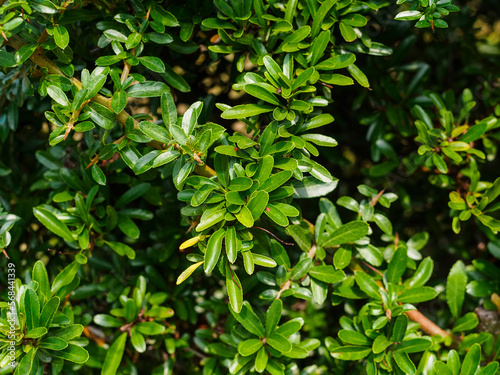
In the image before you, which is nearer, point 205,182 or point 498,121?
point 205,182

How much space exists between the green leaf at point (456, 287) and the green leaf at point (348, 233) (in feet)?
1.17

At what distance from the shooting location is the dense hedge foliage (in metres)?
0.94

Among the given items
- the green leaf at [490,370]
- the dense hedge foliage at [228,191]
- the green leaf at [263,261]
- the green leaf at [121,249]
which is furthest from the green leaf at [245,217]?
the green leaf at [490,370]

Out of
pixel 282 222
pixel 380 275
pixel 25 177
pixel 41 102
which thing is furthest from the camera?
pixel 25 177

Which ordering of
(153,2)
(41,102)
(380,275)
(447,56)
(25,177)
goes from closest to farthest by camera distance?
1. (153,2)
2. (380,275)
3. (41,102)
4. (25,177)
5. (447,56)

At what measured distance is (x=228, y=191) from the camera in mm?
933

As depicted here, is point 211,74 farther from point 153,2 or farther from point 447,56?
point 447,56

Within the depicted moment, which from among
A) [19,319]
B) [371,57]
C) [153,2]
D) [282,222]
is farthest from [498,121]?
[19,319]

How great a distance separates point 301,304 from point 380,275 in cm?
55

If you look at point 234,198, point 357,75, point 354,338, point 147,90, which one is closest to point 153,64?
point 147,90

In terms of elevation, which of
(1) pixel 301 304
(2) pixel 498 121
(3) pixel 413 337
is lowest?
(1) pixel 301 304

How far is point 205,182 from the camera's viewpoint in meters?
0.92

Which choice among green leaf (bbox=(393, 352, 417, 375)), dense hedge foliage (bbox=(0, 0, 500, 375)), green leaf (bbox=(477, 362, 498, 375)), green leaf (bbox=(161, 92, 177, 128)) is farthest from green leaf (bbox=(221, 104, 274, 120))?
green leaf (bbox=(477, 362, 498, 375))

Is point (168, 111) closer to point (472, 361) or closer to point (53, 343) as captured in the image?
point (53, 343)
